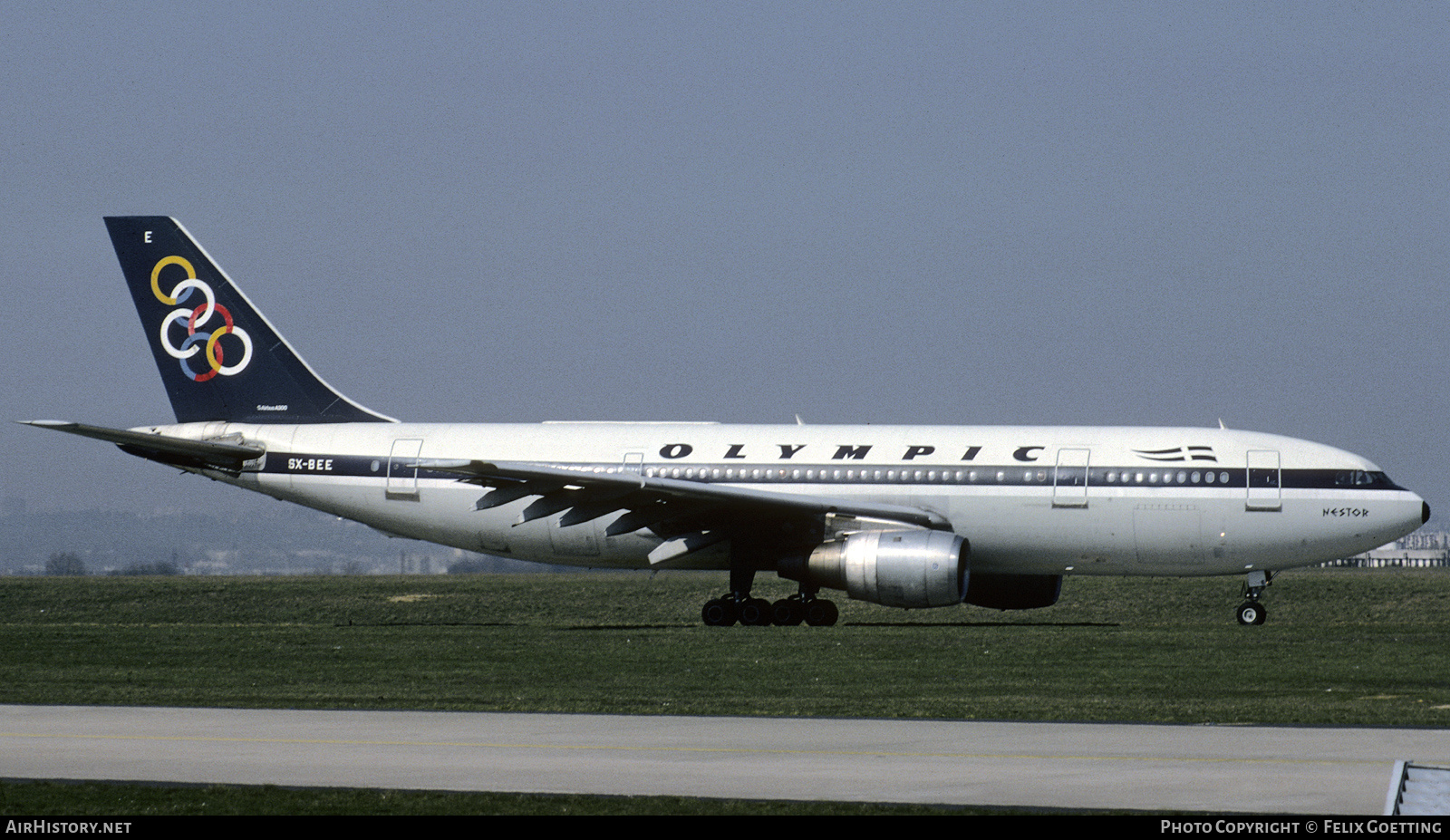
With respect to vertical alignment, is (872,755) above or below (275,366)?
below

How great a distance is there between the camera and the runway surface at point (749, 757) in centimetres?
1163

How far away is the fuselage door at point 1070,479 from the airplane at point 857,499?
0.12 feet

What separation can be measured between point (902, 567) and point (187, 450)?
14.4 m

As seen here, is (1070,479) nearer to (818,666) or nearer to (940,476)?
(940,476)

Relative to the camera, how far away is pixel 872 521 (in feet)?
102

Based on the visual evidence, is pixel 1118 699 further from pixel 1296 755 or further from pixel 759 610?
pixel 759 610

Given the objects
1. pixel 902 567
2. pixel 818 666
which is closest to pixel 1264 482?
pixel 902 567

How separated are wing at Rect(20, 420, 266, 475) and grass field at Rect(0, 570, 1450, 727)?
12.2 ft

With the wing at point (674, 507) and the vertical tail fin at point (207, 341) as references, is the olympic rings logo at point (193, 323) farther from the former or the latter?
the wing at point (674, 507)

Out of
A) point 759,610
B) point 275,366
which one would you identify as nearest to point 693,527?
point 759,610

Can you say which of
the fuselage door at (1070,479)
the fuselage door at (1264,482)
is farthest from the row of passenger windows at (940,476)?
the fuselage door at (1264,482)

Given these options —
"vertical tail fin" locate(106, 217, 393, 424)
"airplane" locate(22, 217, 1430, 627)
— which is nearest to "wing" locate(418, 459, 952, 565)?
"airplane" locate(22, 217, 1430, 627)

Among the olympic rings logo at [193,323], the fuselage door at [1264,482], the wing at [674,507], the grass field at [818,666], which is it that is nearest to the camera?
the grass field at [818,666]
